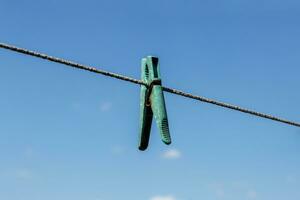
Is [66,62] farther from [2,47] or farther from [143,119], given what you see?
[143,119]

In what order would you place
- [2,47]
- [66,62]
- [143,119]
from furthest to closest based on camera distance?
[143,119]
[66,62]
[2,47]

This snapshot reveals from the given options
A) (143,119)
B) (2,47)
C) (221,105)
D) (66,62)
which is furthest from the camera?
(221,105)

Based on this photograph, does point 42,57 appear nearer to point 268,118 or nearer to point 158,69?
point 158,69

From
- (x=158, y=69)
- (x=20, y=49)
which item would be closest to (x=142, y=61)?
(x=158, y=69)

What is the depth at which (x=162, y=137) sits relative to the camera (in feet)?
16.4

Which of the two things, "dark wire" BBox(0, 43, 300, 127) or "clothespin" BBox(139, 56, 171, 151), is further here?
"clothespin" BBox(139, 56, 171, 151)

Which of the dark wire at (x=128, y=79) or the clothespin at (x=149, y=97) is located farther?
the clothespin at (x=149, y=97)

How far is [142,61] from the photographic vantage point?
18.5 feet

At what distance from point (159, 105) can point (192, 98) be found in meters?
0.64

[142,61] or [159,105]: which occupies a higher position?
[142,61]

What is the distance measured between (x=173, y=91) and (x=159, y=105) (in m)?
0.51

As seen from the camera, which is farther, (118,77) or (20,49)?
(118,77)

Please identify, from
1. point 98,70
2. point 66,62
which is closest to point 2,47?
point 66,62

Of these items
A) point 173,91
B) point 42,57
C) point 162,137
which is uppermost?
point 173,91
